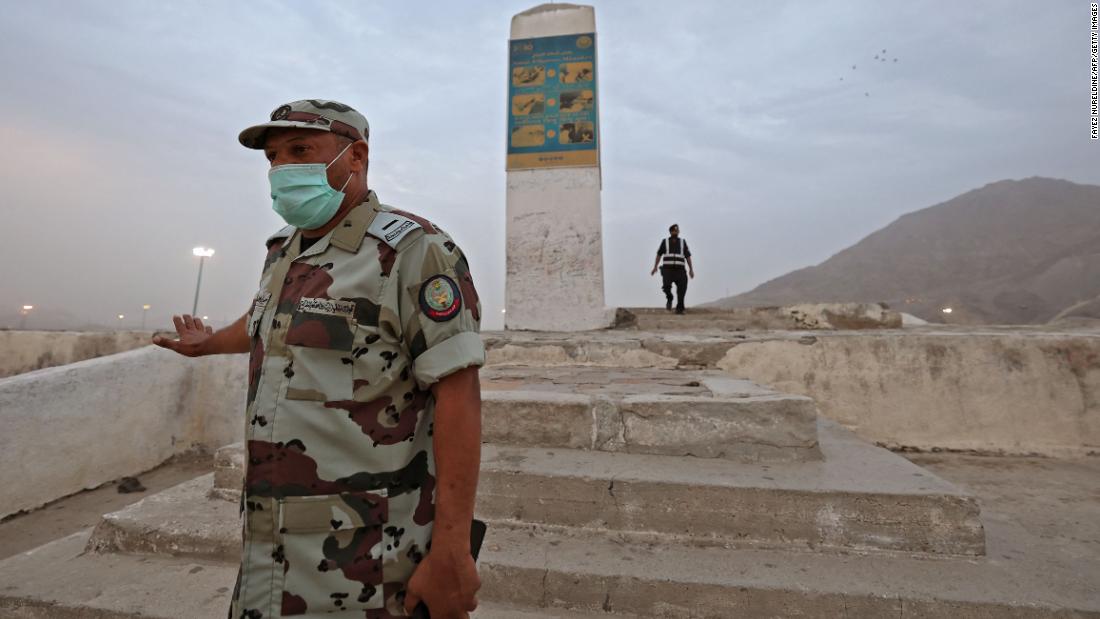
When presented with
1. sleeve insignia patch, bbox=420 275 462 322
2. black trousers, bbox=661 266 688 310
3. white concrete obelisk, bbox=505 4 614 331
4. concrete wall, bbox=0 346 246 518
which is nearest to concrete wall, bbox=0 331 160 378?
concrete wall, bbox=0 346 246 518

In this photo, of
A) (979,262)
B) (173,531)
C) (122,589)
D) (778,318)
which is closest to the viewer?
(122,589)

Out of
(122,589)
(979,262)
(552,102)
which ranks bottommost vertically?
(122,589)

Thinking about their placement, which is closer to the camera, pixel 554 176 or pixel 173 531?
pixel 173 531

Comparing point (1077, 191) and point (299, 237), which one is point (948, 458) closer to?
point (299, 237)

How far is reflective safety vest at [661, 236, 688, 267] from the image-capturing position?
22.9ft

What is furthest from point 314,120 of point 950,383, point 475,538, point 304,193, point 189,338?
point 950,383

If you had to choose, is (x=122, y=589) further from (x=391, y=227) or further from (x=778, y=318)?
(x=778, y=318)

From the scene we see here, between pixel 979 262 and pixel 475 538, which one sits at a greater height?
pixel 979 262

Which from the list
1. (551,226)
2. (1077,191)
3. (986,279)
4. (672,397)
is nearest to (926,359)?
(672,397)

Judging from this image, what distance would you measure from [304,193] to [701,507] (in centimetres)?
169

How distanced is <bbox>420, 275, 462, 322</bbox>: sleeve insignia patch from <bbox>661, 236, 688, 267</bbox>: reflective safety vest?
20.7 feet

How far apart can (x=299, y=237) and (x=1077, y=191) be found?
2994 inches

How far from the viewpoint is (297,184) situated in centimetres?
105

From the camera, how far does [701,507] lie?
1841 mm
